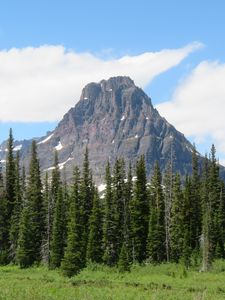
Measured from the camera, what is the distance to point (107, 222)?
216ft

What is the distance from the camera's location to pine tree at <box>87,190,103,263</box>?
2470 inches

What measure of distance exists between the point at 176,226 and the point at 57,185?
19377mm

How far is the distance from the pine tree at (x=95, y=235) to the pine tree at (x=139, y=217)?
4.72 m

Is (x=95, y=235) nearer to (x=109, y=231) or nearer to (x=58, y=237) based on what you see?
(x=109, y=231)

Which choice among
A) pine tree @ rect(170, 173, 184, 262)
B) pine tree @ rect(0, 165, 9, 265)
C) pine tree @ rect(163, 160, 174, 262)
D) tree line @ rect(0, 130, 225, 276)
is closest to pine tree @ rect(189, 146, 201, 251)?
tree line @ rect(0, 130, 225, 276)

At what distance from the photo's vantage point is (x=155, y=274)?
164 feet

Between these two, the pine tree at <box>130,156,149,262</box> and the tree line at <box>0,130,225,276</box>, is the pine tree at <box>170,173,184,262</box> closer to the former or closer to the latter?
the tree line at <box>0,130,225,276</box>

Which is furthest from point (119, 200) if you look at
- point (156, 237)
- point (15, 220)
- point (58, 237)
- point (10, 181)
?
point (10, 181)

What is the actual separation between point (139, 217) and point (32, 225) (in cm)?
1480

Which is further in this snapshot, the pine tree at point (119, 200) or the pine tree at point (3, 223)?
the pine tree at point (3, 223)

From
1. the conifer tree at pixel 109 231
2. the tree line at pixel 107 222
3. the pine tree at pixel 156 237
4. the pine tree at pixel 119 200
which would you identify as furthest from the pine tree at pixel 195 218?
the conifer tree at pixel 109 231

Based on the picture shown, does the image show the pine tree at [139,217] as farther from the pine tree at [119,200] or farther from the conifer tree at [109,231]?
the conifer tree at [109,231]

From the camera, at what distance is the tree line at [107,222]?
63.2 m

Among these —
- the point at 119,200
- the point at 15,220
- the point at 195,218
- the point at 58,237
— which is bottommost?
the point at 58,237
